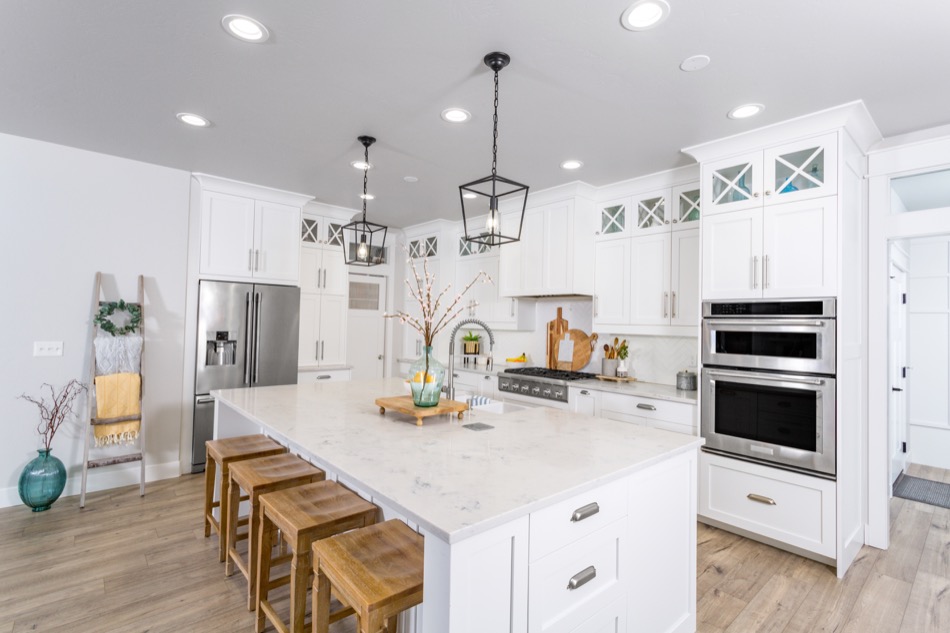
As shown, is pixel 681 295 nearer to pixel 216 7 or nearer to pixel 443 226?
pixel 443 226

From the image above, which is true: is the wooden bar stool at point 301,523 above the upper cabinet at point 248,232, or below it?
below

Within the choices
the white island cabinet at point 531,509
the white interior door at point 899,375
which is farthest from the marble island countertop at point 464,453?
the white interior door at point 899,375

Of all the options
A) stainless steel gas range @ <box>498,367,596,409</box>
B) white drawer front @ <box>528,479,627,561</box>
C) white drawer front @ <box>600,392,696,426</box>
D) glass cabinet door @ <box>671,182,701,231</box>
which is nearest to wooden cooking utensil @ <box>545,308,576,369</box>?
stainless steel gas range @ <box>498,367,596,409</box>

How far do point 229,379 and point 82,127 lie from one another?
7.18 ft

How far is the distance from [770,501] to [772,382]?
0.73 m

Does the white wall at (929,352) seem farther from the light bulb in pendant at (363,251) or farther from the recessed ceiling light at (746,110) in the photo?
the light bulb in pendant at (363,251)

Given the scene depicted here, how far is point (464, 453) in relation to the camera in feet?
5.64

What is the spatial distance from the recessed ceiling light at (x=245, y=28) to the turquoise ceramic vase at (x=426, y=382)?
1564mm

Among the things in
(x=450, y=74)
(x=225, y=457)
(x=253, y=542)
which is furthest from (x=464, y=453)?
(x=450, y=74)

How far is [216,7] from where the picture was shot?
6.14 ft

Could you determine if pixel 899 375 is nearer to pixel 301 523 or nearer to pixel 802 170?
pixel 802 170

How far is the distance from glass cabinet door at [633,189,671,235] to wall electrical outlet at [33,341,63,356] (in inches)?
183

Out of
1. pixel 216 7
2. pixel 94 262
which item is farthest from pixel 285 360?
pixel 216 7

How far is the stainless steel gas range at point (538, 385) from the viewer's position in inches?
157
